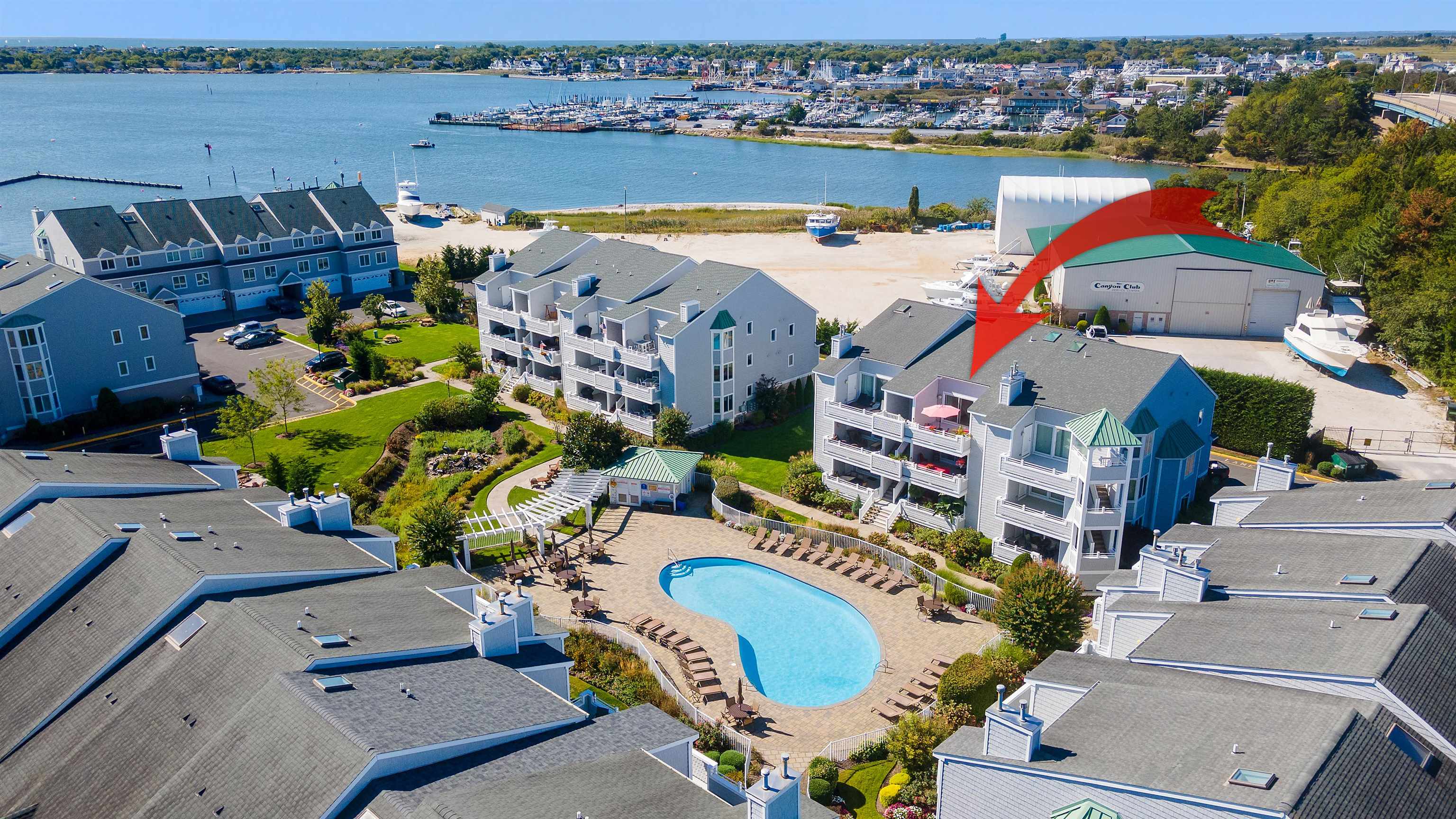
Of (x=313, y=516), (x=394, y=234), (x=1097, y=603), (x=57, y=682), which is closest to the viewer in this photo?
(x=57, y=682)

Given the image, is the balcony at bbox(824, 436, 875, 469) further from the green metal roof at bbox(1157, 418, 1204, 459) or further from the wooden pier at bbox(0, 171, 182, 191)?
the wooden pier at bbox(0, 171, 182, 191)

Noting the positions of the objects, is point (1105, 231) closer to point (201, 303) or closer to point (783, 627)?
point (783, 627)

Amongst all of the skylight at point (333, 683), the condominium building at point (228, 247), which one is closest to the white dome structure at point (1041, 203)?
the condominium building at point (228, 247)

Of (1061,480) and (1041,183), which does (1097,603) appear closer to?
(1061,480)

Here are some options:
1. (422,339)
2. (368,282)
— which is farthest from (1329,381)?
(368,282)

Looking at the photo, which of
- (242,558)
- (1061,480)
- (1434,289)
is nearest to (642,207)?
(1434,289)

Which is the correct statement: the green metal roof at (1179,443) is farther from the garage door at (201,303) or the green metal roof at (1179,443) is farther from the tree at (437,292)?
the garage door at (201,303)
